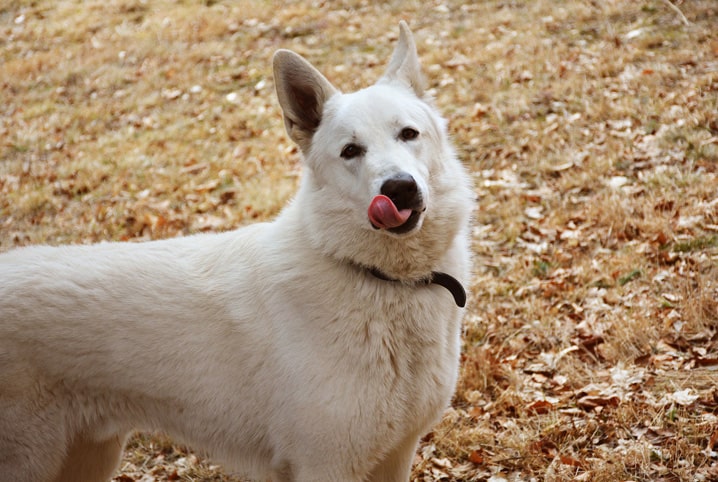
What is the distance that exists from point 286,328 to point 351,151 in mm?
842

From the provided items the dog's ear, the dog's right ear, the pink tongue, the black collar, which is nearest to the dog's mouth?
the pink tongue

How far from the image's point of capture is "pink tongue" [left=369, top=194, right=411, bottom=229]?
8.62 feet

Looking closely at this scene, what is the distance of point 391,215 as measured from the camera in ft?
8.61

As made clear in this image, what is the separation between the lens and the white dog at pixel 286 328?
2.73 m

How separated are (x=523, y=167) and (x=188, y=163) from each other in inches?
152

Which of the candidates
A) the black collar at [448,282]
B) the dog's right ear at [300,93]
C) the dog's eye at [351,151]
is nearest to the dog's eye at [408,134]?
the dog's eye at [351,151]

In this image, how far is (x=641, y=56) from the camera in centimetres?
755

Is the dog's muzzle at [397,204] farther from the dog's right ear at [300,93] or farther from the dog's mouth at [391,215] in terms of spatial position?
the dog's right ear at [300,93]

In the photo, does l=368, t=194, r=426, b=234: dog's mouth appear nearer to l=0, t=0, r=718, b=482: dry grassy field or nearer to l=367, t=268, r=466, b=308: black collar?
l=367, t=268, r=466, b=308: black collar

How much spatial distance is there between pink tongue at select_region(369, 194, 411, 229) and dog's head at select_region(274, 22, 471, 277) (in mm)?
16

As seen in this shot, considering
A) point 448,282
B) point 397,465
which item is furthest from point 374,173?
point 397,465

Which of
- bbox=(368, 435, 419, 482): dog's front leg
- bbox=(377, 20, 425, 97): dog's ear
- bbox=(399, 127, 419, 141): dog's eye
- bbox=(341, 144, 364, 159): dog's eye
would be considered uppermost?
bbox=(377, 20, 425, 97): dog's ear

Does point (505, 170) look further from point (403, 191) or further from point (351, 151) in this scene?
point (403, 191)

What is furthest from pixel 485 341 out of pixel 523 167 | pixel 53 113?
pixel 53 113
